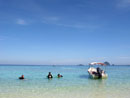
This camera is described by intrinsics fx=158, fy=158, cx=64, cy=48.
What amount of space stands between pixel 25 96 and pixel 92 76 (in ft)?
53.7

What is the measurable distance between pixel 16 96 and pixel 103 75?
17.7 m

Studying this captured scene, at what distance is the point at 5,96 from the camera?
40.5 ft

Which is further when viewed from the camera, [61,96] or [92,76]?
[92,76]

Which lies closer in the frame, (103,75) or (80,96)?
(80,96)

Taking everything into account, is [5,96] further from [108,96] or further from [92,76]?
[92,76]

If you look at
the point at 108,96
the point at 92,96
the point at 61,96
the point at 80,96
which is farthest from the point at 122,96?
the point at 61,96

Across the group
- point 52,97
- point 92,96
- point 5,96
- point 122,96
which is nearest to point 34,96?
point 52,97

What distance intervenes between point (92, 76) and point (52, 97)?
51.7 ft

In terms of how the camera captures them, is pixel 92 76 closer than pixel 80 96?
No

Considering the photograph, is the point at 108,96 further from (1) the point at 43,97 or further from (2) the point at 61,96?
(1) the point at 43,97

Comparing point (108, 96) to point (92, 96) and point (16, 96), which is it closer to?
point (92, 96)

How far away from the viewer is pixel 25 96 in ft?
40.5

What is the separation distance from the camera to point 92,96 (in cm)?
1246

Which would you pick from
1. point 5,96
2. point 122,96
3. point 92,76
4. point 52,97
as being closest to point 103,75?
point 92,76
